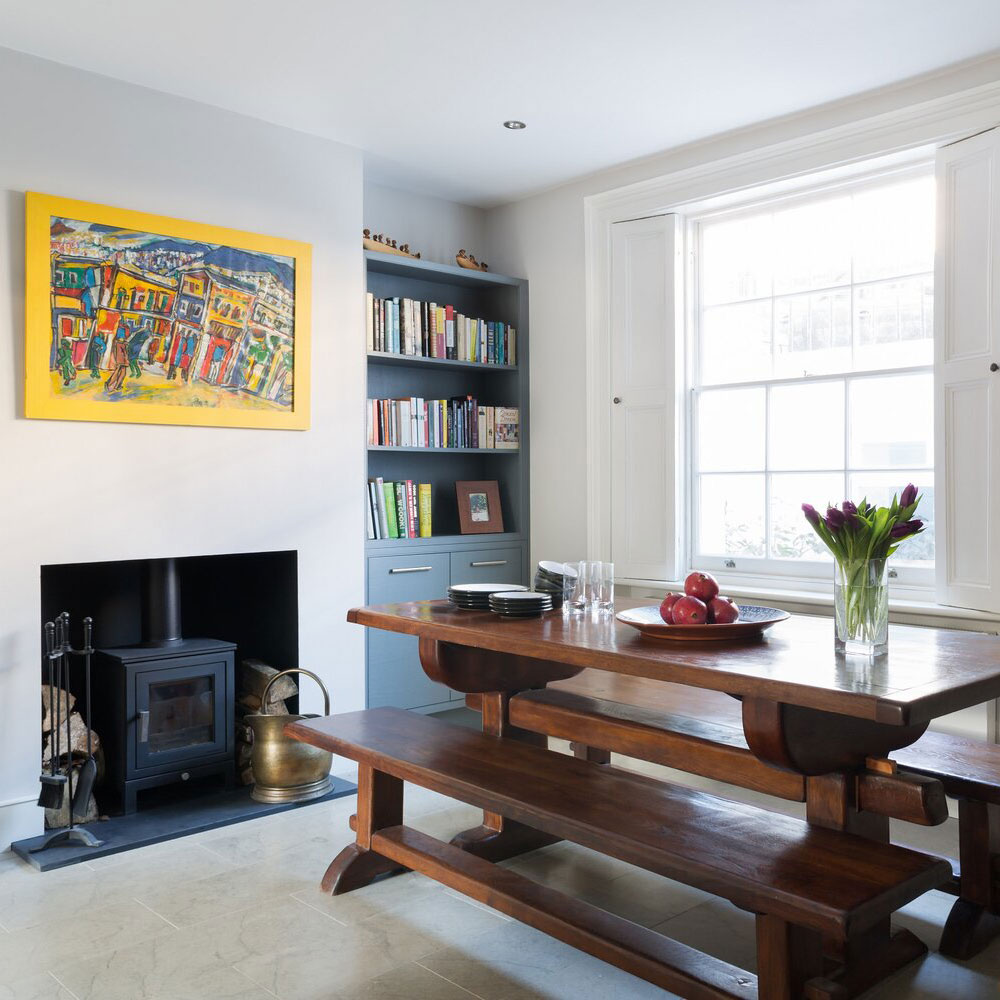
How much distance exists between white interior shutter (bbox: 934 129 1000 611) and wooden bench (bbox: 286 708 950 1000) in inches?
67.6

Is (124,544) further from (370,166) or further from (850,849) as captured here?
(850,849)

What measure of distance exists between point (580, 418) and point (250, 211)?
1.86m

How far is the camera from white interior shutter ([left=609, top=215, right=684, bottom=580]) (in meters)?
4.43

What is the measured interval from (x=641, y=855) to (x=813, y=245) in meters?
3.01

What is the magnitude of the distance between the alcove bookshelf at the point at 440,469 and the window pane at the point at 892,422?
1749mm

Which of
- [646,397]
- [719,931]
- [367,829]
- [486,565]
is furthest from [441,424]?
[719,931]

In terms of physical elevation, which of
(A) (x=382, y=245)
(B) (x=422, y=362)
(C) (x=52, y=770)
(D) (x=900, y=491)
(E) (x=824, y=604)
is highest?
(A) (x=382, y=245)

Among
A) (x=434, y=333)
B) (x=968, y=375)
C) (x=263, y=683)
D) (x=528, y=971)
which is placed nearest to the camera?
(x=528, y=971)

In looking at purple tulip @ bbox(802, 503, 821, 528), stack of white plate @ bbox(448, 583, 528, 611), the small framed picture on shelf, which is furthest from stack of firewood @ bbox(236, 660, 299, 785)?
purple tulip @ bbox(802, 503, 821, 528)

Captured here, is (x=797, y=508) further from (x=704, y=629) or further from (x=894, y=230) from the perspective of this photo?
(x=704, y=629)

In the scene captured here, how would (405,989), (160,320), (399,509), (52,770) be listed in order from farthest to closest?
(399,509)
(160,320)
(52,770)
(405,989)

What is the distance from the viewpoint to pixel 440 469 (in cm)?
511

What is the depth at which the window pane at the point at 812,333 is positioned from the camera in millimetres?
4020

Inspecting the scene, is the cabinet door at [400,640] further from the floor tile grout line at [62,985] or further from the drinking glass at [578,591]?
the floor tile grout line at [62,985]
